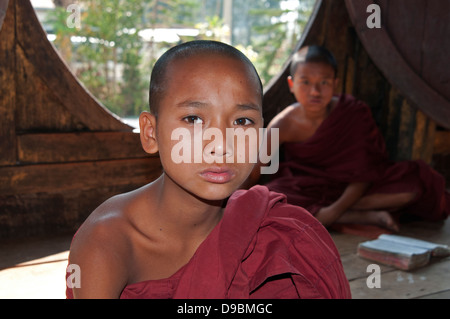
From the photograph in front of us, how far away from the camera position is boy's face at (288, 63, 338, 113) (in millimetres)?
2824

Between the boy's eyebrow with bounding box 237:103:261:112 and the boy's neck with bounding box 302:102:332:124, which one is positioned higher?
Answer: the boy's eyebrow with bounding box 237:103:261:112

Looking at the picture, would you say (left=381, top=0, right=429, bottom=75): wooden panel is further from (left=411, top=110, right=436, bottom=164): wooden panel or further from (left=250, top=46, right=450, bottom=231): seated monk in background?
(left=411, top=110, right=436, bottom=164): wooden panel

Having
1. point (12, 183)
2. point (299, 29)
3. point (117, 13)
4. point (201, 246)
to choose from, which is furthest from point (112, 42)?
point (201, 246)

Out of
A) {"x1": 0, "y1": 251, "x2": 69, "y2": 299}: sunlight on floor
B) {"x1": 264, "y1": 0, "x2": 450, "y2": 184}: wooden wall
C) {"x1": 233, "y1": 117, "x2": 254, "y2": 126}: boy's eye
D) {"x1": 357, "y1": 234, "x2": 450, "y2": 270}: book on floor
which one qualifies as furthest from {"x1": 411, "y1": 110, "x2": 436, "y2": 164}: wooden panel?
{"x1": 233, "y1": 117, "x2": 254, "y2": 126}: boy's eye

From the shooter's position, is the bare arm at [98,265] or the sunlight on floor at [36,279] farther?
the sunlight on floor at [36,279]

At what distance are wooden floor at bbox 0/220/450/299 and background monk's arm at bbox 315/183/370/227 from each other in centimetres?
21

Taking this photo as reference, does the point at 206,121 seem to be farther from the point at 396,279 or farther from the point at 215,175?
the point at 396,279

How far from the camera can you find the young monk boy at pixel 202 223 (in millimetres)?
1147

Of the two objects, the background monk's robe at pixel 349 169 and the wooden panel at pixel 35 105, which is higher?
the wooden panel at pixel 35 105

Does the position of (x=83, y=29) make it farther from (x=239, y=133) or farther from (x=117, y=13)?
(x=239, y=133)

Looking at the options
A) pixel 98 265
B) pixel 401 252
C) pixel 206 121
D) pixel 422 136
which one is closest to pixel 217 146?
pixel 206 121

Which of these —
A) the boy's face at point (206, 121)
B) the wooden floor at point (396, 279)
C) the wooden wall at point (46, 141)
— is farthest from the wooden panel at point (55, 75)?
the boy's face at point (206, 121)

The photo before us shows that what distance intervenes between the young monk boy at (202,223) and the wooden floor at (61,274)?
67 cm

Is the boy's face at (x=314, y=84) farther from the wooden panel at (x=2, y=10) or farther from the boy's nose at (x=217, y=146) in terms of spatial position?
the boy's nose at (x=217, y=146)
